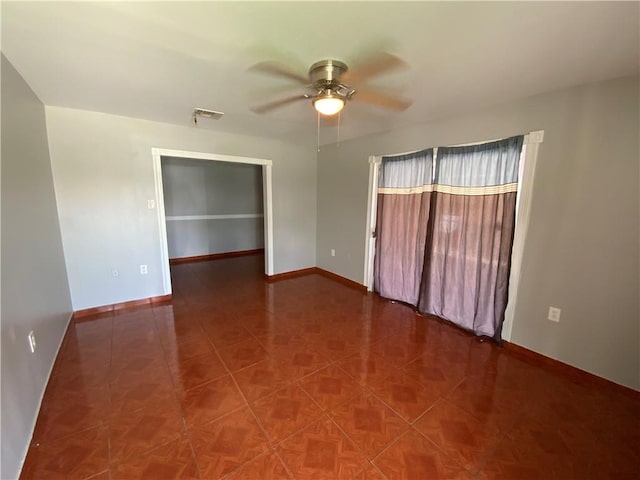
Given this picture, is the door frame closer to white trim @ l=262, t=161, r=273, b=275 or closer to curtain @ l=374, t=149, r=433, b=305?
curtain @ l=374, t=149, r=433, b=305

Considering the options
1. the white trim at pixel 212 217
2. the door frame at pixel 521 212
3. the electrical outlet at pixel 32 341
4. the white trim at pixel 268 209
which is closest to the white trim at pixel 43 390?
the electrical outlet at pixel 32 341

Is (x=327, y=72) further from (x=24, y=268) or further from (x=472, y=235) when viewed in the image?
(x=24, y=268)

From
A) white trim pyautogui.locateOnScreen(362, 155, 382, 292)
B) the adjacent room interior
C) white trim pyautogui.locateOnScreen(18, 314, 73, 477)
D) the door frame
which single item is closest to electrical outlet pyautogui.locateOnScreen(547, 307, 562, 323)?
the adjacent room interior

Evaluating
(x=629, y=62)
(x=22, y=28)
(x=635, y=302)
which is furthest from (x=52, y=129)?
(x=635, y=302)

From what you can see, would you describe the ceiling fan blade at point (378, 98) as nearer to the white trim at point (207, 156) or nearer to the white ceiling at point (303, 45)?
the white ceiling at point (303, 45)

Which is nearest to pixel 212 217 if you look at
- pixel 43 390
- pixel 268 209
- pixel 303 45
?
pixel 268 209

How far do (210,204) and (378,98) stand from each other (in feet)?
15.3

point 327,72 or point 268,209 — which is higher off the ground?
point 327,72

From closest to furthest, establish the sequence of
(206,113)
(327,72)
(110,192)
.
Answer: (327,72), (206,113), (110,192)

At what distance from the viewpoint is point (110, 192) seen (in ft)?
10.00

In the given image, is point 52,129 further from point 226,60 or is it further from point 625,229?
point 625,229

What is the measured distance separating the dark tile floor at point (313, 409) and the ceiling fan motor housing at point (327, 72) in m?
2.16

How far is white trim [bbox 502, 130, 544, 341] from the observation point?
226 cm

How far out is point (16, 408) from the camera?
1.43 meters
